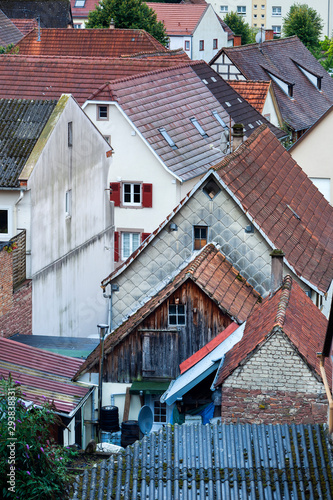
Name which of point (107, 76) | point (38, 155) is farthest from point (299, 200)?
point (107, 76)

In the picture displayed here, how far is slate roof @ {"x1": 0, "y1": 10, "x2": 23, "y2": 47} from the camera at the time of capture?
217ft

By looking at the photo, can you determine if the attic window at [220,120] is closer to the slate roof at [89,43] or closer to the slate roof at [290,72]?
the slate roof at [290,72]

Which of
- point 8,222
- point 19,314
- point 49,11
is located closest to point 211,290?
point 19,314

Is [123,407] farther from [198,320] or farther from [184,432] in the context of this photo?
[184,432]

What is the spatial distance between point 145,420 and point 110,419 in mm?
1537

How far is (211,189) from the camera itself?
25641 mm

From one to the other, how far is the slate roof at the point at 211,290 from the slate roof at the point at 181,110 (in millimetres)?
15745

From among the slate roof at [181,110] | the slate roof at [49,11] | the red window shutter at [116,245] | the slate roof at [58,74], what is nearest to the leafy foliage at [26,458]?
the red window shutter at [116,245]

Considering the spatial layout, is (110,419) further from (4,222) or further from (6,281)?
(4,222)

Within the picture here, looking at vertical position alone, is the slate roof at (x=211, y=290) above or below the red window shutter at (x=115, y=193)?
below

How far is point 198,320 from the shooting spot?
24109 mm

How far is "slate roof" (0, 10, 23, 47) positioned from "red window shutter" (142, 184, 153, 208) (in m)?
26.0

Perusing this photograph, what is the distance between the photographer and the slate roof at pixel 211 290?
2380cm

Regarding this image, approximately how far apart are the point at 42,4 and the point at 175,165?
167ft
